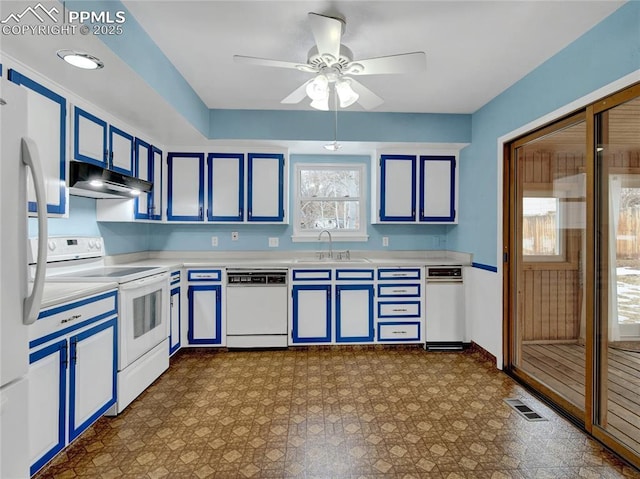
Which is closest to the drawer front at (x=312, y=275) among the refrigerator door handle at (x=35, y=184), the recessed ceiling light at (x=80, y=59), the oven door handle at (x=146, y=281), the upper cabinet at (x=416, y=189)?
the upper cabinet at (x=416, y=189)

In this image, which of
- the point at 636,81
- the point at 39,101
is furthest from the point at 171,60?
the point at 636,81

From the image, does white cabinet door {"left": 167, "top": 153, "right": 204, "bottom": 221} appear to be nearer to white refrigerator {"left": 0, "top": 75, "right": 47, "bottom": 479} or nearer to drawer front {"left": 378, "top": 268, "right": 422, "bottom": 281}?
drawer front {"left": 378, "top": 268, "right": 422, "bottom": 281}

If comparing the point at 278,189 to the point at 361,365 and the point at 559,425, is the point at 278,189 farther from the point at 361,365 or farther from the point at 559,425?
the point at 559,425

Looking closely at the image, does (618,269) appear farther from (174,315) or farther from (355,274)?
(174,315)

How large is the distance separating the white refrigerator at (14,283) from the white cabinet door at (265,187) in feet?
8.91

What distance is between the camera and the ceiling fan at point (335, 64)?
1.81 meters

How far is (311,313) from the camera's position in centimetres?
366

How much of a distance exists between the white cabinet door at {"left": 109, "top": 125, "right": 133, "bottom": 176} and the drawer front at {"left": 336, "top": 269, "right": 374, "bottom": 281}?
226 cm

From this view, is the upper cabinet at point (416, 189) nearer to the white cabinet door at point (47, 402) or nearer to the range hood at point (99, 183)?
the range hood at point (99, 183)

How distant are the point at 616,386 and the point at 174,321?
3.49 meters

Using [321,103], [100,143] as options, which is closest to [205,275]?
[100,143]

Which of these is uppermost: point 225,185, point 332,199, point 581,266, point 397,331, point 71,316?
point 225,185

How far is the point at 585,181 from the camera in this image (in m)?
2.20

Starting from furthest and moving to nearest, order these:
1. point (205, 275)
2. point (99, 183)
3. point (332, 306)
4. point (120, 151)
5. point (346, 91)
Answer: point (332, 306) → point (205, 275) → point (120, 151) → point (99, 183) → point (346, 91)
